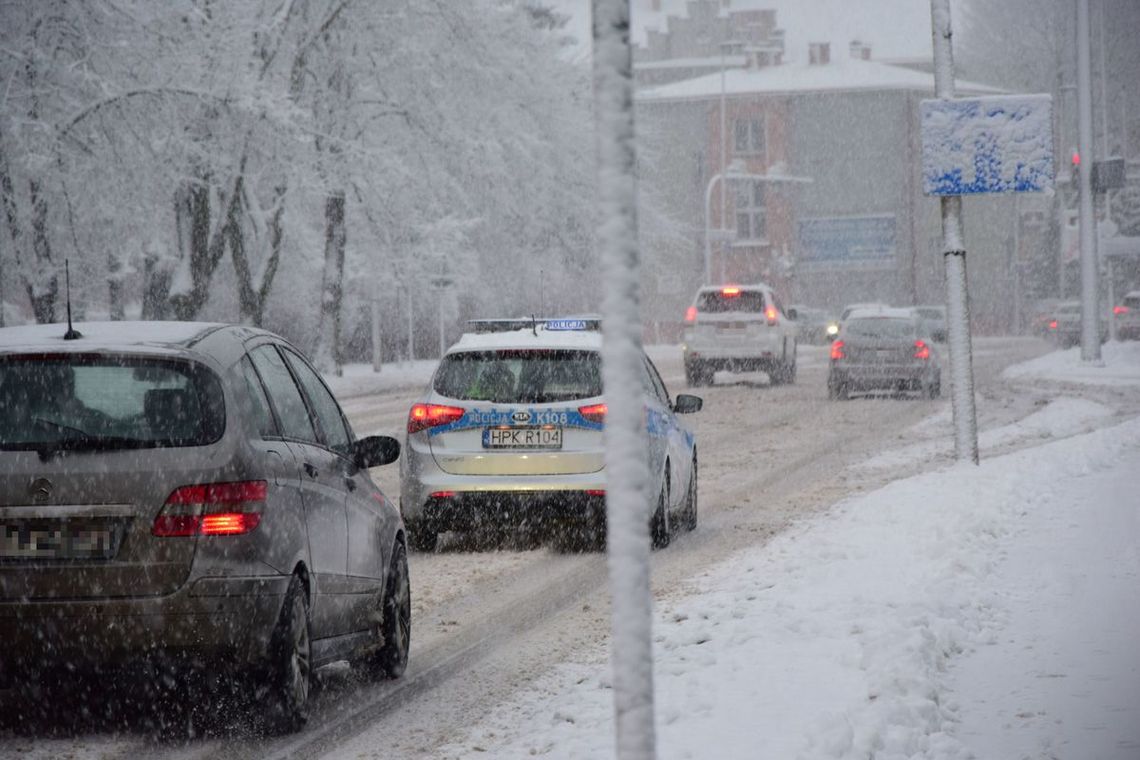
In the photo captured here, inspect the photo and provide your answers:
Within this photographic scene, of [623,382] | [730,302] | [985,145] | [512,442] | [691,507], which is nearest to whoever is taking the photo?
[623,382]

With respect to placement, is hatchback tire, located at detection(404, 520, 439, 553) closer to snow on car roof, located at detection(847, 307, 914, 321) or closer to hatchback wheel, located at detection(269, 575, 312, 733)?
hatchback wheel, located at detection(269, 575, 312, 733)

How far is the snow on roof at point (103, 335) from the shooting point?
651cm

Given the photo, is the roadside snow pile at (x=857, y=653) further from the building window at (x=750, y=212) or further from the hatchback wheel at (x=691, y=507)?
the building window at (x=750, y=212)

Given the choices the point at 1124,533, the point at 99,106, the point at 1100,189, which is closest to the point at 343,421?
the point at 1124,533

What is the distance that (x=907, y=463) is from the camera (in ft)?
58.9

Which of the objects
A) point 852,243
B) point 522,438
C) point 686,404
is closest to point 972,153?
point 686,404

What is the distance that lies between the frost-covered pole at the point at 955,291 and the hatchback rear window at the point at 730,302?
819 inches

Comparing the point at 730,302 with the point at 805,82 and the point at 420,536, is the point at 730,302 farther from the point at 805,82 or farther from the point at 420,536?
the point at 805,82

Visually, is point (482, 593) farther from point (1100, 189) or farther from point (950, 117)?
point (1100, 189)

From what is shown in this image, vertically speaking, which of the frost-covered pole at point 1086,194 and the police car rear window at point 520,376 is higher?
the frost-covered pole at point 1086,194

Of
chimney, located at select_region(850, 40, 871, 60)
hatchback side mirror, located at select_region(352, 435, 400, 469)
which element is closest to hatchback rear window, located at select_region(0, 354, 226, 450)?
hatchback side mirror, located at select_region(352, 435, 400, 469)

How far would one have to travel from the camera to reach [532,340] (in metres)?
12.1

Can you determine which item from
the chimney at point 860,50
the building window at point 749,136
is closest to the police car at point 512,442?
the building window at point 749,136

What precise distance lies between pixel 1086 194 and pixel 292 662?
31.0m
